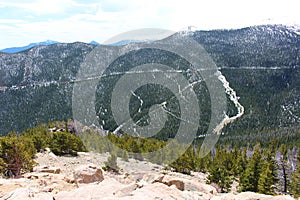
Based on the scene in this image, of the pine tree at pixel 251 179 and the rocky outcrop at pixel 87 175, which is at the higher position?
the rocky outcrop at pixel 87 175

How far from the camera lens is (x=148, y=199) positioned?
12273 millimetres

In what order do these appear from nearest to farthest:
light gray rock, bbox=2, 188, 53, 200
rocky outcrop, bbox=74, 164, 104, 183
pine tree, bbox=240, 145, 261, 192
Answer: light gray rock, bbox=2, 188, 53, 200, rocky outcrop, bbox=74, 164, 104, 183, pine tree, bbox=240, 145, 261, 192

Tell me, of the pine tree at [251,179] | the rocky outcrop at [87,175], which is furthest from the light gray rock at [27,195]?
the pine tree at [251,179]

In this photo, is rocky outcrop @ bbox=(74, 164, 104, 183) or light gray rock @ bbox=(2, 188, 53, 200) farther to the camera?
rocky outcrop @ bbox=(74, 164, 104, 183)

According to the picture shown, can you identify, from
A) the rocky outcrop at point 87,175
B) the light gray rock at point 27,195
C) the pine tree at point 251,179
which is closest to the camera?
the light gray rock at point 27,195

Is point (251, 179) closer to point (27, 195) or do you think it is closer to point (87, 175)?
→ point (87, 175)

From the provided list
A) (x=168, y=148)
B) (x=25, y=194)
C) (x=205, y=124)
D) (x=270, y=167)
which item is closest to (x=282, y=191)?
(x=270, y=167)

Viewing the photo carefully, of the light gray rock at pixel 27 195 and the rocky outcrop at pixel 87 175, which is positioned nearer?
the light gray rock at pixel 27 195

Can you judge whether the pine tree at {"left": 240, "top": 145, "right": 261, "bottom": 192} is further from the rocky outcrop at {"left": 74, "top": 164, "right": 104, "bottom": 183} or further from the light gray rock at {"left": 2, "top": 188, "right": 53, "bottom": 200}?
the light gray rock at {"left": 2, "top": 188, "right": 53, "bottom": 200}

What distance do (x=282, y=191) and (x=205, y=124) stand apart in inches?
4363

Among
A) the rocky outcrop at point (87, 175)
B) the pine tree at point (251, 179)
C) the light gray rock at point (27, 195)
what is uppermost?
the light gray rock at point (27, 195)

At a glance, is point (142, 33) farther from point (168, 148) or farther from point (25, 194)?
point (168, 148)

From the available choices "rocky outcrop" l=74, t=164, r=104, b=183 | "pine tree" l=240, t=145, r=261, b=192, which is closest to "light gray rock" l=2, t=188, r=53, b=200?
"rocky outcrop" l=74, t=164, r=104, b=183

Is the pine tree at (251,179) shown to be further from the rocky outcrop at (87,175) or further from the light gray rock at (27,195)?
the light gray rock at (27,195)
